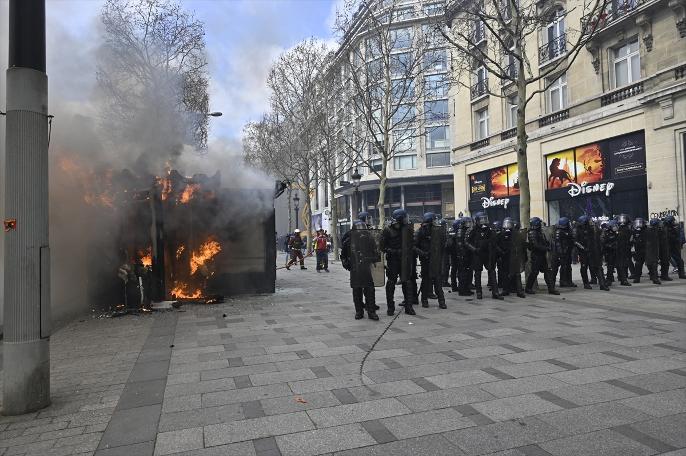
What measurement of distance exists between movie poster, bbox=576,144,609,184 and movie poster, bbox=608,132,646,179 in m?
0.49

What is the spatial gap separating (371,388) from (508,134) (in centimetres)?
Result: 2264

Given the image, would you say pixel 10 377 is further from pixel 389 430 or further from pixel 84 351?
pixel 389 430

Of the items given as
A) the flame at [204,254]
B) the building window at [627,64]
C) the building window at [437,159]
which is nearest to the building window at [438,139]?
the building window at [437,159]

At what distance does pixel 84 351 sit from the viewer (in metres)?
5.90

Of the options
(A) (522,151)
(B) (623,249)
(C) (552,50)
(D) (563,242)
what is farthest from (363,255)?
(C) (552,50)

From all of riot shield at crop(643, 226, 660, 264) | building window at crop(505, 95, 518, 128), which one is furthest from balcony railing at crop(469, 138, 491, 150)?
riot shield at crop(643, 226, 660, 264)

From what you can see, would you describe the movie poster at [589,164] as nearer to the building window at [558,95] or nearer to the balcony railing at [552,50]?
the building window at [558,95]

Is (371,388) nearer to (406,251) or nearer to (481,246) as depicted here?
(406,251)

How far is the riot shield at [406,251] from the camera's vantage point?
8.00m

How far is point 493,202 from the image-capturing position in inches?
1016

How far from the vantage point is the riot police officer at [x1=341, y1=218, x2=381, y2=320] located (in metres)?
7.60

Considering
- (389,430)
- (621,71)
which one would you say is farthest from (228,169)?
(621,71)

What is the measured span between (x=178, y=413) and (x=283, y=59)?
2518 cm

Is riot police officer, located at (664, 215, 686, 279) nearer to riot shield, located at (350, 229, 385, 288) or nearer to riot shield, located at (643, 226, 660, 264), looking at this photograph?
riot shield, located at (643, 226, 660, 264)
